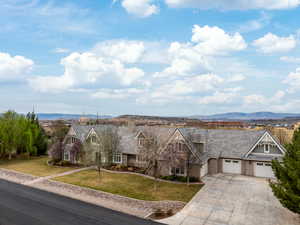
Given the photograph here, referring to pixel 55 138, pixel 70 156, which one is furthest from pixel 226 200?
pixel 55 138

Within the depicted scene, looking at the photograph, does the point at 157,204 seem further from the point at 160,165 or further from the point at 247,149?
the point at 247,149

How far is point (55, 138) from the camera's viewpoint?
1558 inches

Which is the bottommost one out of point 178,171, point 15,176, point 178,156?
point 15,176

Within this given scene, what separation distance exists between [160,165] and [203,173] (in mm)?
7137

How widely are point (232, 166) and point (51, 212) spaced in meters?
24.9

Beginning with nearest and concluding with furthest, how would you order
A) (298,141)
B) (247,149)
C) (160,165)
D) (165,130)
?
(298,141)
(160,165)
(247,149)
(165,130)

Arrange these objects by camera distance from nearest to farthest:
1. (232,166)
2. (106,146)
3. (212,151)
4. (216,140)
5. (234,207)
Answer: (234,207), (106,146), (232,166), (212,151), (216,140)

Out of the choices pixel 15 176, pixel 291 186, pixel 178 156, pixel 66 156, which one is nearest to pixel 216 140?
pixel 178 156

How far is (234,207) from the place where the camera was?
771 inches

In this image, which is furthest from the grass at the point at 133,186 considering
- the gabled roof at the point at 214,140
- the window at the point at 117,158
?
the gabled roof at the point at 214,140

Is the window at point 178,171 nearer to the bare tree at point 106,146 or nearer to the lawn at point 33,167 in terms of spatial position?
the bare tree at point 106,146

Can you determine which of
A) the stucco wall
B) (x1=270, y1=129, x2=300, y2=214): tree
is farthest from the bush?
(x1=270, y1=129, x2=300, y2=214): tree

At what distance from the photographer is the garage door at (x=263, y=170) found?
2969 centimetres

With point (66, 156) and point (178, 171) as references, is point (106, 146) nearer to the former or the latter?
point (178, 171)
